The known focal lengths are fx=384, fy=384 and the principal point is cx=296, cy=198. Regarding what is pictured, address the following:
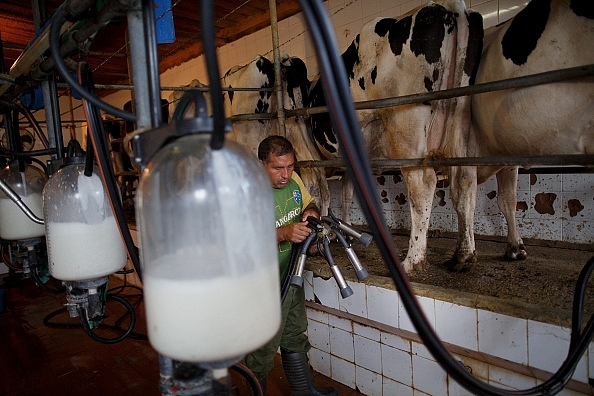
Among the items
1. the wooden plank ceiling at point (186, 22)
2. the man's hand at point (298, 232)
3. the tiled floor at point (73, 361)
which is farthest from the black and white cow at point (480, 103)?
the wooden plank ceiling at point (186, 22)

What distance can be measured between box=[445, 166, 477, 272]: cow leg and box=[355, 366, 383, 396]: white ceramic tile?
79 cm

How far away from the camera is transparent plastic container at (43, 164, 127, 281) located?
114 centimetres

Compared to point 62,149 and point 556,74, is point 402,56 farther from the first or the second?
point 62,149

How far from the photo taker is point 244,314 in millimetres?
624

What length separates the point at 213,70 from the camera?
0.58 metres

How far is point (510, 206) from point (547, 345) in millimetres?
1380

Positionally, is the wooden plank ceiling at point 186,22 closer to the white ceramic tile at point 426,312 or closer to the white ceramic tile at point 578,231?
the white ceramic tile at point 578,231

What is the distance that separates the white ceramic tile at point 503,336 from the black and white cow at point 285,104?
2157 millimetres

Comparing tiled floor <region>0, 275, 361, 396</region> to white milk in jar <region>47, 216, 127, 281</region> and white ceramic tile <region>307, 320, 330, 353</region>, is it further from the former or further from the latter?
white milk in jar <region>47, 216, 127, 281</region>

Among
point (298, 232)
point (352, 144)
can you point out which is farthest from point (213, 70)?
point (298, 232)

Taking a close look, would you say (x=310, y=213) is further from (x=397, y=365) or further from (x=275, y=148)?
(x=397, y=365)

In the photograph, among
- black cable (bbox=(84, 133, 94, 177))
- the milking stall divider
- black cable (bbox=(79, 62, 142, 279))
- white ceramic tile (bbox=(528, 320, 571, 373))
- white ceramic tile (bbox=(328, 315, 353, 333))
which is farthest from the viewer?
white ceramic tile (bbox=(328, 315, 353, 333))

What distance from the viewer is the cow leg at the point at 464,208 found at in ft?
7.98

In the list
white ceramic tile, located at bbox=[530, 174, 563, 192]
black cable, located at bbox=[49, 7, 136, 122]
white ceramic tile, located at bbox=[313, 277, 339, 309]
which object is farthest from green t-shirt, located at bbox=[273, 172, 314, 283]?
white ceramic tile, located at bbox=[530, 174, 563, 192]
